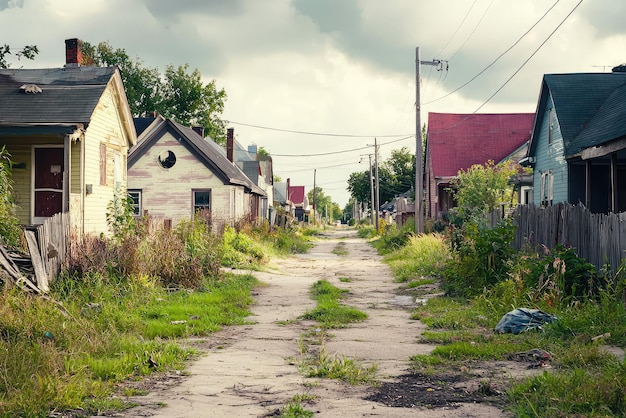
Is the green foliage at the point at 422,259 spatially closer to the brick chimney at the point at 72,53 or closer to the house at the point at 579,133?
the house at the point at 579,133

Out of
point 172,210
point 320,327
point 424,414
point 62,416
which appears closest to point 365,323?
point 320,327

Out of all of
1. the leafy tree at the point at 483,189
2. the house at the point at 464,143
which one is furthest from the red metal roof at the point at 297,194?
the leafy tree at the point at 483,189

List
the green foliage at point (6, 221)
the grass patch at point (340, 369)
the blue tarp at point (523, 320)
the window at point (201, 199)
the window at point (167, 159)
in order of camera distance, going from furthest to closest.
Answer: the window at point (201, 199) < the window at point (167, 159) < the green foliage at point (6, 221) < the blue tarp at point (523, 320) < the grass patch at point (340, 369)

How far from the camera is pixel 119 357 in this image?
8078 mm

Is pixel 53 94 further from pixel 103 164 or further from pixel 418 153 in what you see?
pixel 418 153

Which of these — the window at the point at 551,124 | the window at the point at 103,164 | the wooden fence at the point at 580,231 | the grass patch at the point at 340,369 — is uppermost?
the window at the point at 551,124

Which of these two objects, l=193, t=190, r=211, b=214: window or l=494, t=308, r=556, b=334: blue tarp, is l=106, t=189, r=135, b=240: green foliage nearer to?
l=494, t=308, r=556, b=334: blue tarp

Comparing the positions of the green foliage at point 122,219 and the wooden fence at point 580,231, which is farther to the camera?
the green foliage at point 122,219

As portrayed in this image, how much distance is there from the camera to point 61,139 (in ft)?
60.1

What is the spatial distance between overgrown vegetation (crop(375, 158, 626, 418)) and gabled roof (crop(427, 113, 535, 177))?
70.2 ft

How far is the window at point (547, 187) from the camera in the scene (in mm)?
25562

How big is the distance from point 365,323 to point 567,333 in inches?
143

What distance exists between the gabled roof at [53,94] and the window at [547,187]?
51.6ft

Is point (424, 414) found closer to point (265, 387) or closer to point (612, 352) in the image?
point (265, 387)
